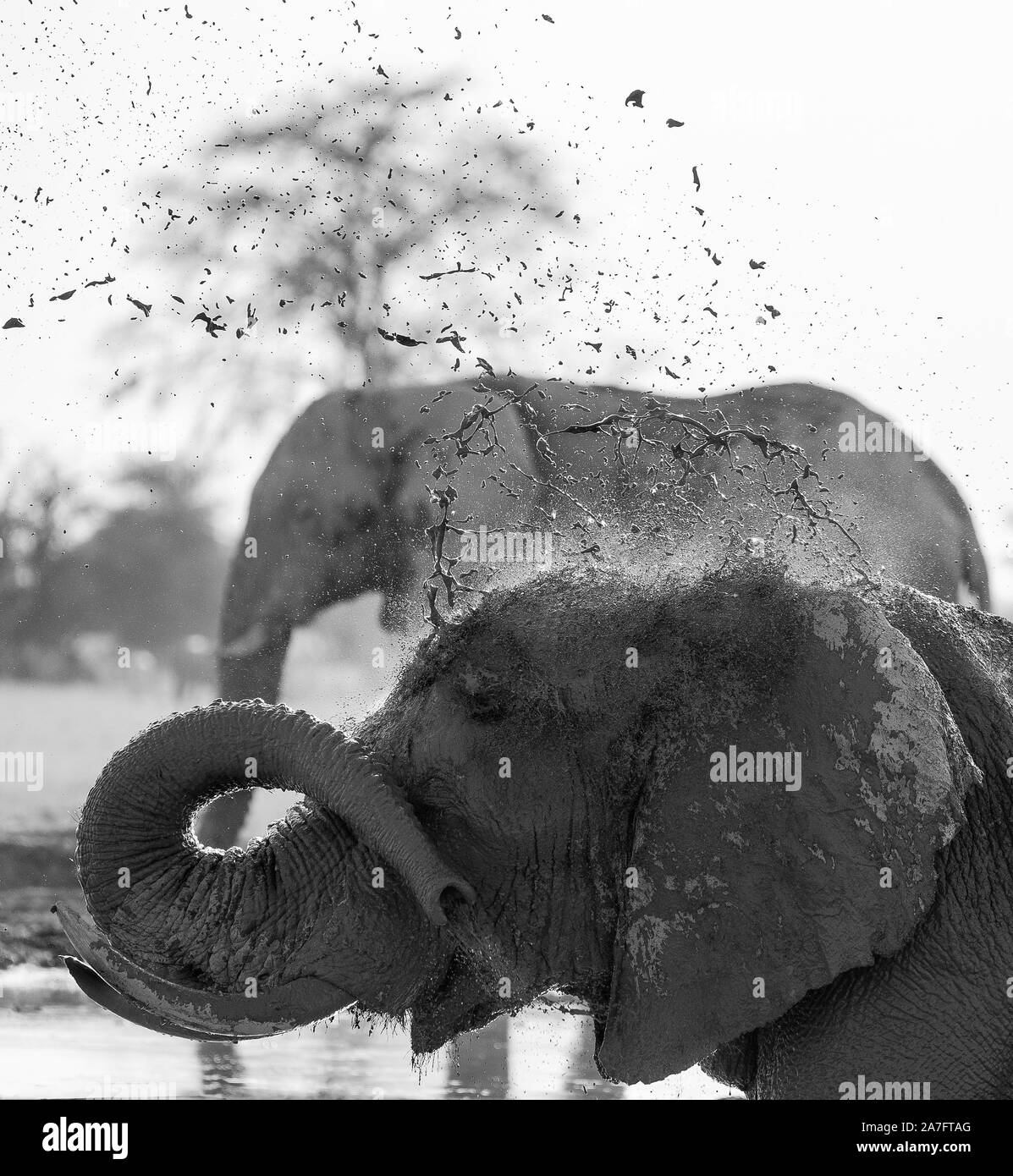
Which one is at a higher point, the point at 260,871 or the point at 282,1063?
the point at 260,871

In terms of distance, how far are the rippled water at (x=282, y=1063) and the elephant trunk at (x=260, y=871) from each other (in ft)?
7.10

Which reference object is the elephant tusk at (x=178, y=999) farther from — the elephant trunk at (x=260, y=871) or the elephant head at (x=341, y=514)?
the elephant head at (x=341, y=514)

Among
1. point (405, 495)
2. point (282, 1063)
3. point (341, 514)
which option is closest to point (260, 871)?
point (282, 1063)

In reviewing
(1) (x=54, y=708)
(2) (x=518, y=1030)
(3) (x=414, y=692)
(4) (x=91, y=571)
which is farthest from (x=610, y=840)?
(1) (x=54, y=708)

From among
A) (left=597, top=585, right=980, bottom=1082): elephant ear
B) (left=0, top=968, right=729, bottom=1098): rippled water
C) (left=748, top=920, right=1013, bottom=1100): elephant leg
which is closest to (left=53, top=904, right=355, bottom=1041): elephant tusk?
(left=597, top=585, right=980, bottom=1082): elephant ear

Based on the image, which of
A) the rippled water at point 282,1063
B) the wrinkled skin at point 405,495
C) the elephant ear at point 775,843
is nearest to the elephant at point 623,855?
the elephant ear at point 775,843

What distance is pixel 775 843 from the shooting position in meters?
3.41

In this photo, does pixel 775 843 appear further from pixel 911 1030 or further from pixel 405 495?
pixel 405 495

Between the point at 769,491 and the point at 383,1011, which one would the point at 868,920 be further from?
the point at 769,491

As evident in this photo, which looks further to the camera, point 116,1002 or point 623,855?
point 623,855

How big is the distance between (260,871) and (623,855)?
0.77 m

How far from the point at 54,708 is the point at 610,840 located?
24299 mm

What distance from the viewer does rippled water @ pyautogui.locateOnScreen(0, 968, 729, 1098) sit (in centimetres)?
603

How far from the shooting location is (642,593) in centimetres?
369
